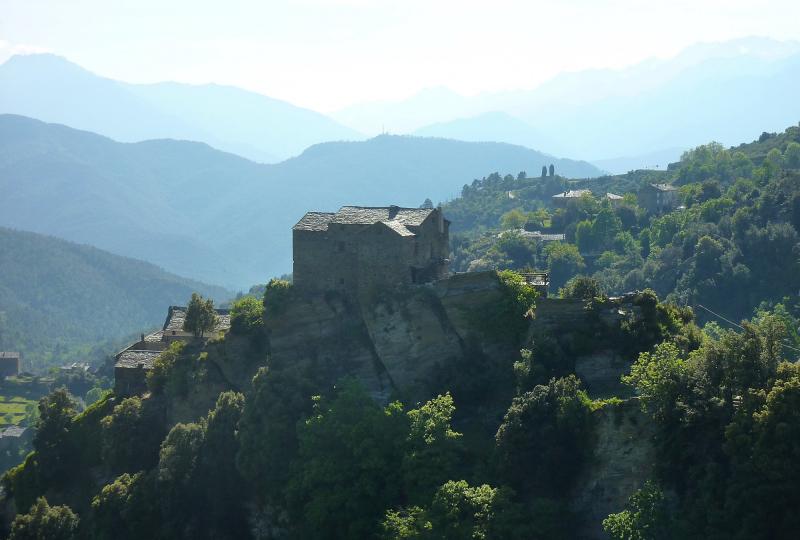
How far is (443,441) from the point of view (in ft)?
135

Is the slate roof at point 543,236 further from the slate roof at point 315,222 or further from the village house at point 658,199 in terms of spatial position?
the slate roof at point 315,222

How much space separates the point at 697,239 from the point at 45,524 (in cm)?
6630

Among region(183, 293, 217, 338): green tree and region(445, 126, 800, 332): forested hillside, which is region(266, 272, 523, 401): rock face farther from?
region(445, 126, 800, 332): forested hillside

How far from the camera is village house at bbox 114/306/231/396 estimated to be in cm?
5718

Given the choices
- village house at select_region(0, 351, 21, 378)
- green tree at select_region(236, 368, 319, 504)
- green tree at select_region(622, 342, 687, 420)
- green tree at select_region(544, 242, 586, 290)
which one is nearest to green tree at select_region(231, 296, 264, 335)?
green tree at select_region(236, 368, 319, 504)

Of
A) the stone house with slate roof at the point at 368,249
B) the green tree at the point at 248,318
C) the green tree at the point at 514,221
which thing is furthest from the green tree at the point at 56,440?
the green tree at the point at 514,221

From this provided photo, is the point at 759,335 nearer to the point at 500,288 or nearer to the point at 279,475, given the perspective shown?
the point at 500,288

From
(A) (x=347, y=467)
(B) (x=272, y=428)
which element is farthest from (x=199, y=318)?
(A) (x=347, y=467)

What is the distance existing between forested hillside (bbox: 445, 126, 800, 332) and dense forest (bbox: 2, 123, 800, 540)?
19285mm

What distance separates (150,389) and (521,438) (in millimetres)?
24398

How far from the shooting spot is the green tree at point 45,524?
165 ft

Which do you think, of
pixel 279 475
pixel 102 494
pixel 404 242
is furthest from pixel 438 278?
pixel 102 494

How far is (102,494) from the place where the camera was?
165ft

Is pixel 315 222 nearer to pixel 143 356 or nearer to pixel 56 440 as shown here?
pixel 143 356
